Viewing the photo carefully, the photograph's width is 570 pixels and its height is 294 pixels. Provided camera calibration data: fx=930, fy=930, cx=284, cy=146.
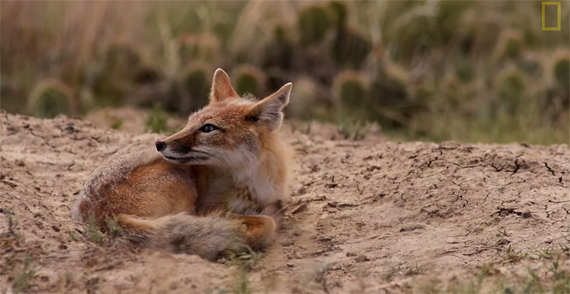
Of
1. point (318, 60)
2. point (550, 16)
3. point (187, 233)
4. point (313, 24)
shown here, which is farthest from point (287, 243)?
point (550, 16)

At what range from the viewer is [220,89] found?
6.46 meters

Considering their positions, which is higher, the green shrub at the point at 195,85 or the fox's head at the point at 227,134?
the green shrub at the point at 195,85

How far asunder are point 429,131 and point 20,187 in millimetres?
5786

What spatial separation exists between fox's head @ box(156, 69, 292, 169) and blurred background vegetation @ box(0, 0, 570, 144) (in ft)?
14.8

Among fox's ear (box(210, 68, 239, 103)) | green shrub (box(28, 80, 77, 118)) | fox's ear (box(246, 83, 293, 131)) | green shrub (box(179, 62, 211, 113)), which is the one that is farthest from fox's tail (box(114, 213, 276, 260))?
green shrub (box(179, 62, 211, 113))

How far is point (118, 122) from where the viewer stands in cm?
857

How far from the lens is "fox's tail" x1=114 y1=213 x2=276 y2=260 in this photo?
521 cm

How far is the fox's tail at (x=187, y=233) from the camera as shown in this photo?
5211 mm

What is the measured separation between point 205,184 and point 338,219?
91cm

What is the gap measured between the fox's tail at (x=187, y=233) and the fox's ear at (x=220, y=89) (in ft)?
4.14

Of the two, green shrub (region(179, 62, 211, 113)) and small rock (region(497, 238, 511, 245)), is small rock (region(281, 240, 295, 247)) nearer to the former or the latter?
small rock (region(497, 238, 511, 245))

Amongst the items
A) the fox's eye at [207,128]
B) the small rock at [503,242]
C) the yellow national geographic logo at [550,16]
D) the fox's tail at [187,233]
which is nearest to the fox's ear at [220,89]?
the fox's eye at [207,128]

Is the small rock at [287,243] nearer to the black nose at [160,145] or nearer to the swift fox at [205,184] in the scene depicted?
the swift fox at [205,184]

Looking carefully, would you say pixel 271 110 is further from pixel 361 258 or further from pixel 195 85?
pixel 195 85
